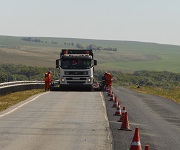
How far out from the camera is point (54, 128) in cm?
1631

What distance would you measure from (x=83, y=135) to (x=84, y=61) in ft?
78.1

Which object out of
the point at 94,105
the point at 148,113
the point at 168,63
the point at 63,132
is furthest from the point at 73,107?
the point at 168,63

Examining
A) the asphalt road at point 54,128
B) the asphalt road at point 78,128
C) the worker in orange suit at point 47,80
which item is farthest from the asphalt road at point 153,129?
the worker in orange suit at point 47,80

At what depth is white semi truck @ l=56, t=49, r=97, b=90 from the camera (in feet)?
126

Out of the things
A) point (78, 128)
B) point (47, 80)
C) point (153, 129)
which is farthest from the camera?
point (47, 80)

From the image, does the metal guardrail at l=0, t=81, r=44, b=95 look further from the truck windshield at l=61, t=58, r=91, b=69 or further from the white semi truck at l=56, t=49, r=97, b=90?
the truck windshield at l=61, t=58, r=91, b=69

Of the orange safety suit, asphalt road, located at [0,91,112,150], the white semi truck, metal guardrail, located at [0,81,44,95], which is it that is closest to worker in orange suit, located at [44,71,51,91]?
the white semi truck

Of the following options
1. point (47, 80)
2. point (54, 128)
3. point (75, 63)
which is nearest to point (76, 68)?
point (75, 63)

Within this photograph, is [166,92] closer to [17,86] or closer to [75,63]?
[75,63]

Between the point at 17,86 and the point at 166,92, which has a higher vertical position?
the point at 17,86

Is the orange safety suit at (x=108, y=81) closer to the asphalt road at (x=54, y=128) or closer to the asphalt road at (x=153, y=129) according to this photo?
the asphalt road at (x=153, y=129)

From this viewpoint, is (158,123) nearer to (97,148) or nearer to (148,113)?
(148,113)

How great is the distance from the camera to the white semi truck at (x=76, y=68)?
1512 inches

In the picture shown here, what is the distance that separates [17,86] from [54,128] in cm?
2033
